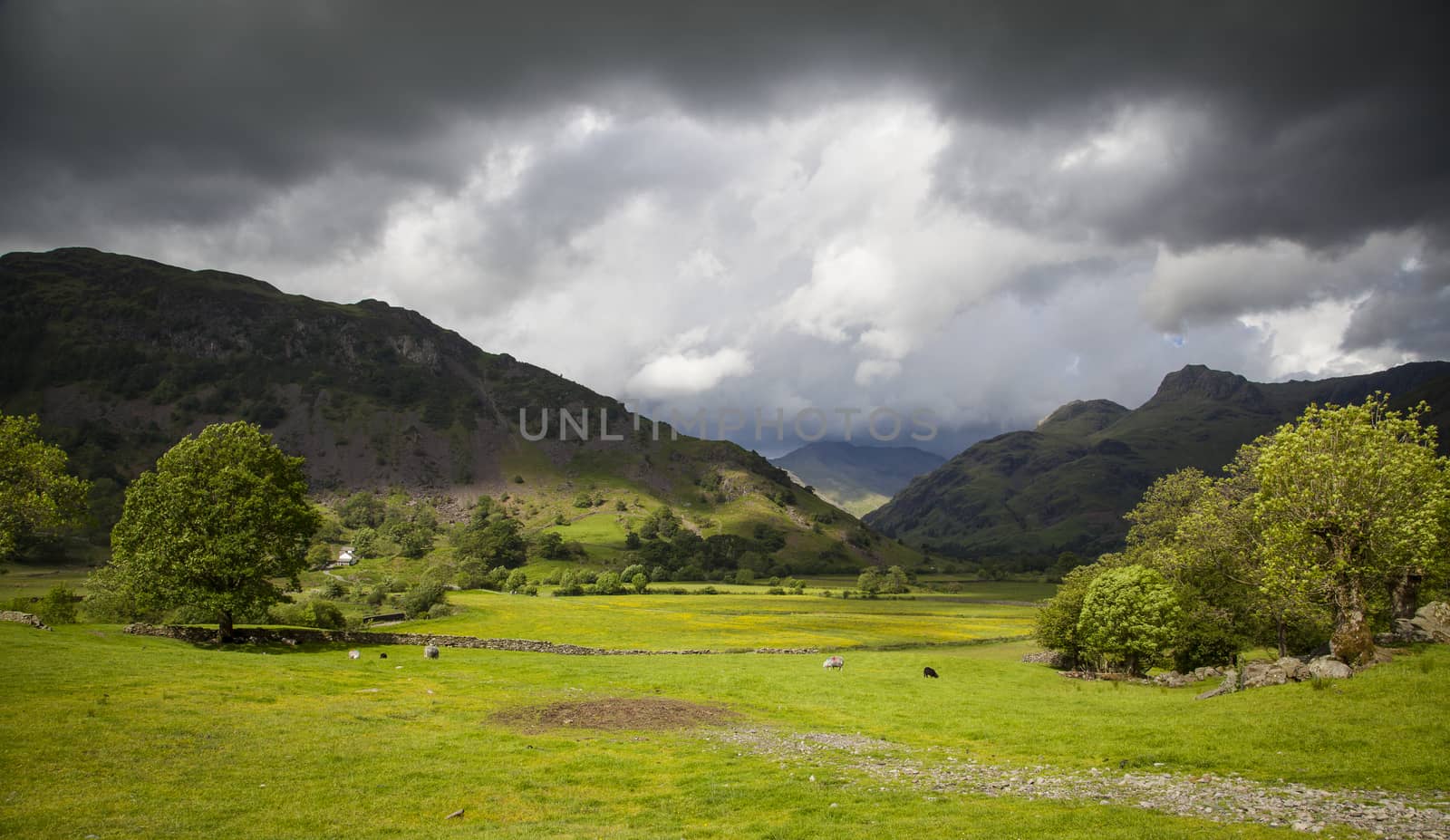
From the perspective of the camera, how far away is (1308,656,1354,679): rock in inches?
1148

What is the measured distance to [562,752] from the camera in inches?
997

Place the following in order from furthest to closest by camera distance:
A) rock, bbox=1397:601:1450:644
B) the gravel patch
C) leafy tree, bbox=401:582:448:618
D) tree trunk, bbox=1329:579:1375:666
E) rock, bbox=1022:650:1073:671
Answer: leafy tree, bbox=401:582:448:618, rock, bbox=1022:650:1073:671, rock, bbox=1397:601:1450:644, tree trunk, bbox=1329:579:1375:666, the gravel patch

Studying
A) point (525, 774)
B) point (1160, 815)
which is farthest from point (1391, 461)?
point (525, 774)

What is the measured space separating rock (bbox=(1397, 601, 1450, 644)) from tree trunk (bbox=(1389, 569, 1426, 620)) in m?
2.65

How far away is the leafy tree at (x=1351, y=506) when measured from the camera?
99.5ft

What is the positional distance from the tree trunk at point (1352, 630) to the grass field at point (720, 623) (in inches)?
1879

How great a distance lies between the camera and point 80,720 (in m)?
23.5

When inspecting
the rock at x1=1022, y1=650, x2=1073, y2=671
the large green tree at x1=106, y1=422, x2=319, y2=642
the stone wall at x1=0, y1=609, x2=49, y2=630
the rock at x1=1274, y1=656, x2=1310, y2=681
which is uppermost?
the large green tree at x1=106, y1=422, x2=319, y2=642

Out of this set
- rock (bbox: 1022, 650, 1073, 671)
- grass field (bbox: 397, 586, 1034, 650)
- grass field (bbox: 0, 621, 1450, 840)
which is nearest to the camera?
grass field (bbox: 0, 621, 1450, 840)

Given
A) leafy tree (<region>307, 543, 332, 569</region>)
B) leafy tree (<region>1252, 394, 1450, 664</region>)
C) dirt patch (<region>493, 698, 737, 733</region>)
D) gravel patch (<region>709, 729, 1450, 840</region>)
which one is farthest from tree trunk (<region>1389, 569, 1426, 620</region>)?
leafy tree (<region>307, 543, 332, 569</region>)

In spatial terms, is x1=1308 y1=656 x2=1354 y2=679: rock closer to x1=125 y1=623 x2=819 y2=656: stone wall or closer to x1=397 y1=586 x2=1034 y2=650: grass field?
x1=125 y1=623 x2=819 y2=656: stone wall

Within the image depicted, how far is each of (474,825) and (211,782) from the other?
8645 mm

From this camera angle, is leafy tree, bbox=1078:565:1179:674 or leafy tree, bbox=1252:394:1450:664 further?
leafy tree, bbox=1078:565:1179:674

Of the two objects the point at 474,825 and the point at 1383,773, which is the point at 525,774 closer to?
the point at 474,825
